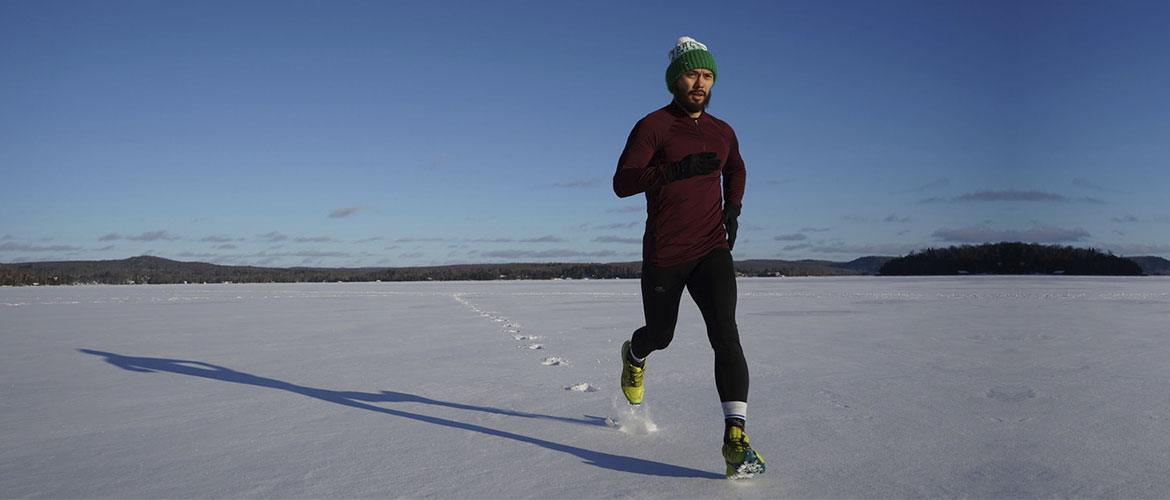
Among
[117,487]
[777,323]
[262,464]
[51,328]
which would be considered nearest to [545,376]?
[262,464]

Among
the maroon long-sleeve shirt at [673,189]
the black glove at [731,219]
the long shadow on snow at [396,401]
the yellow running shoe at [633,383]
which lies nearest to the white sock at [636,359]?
the yellow running shoe at [633,383]

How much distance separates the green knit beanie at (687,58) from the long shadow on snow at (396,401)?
5.37 ft

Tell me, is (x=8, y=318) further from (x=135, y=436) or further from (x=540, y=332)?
(x=135, y=436)

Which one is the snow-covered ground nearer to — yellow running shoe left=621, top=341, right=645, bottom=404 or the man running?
yellow running shoe left=621, top=341, right=645, bottom=404

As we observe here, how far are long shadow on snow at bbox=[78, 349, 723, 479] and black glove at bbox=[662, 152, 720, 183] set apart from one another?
113cm

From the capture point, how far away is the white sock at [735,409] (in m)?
2.93

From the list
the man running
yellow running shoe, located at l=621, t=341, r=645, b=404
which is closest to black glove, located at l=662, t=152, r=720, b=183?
the man running

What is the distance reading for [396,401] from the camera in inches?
167

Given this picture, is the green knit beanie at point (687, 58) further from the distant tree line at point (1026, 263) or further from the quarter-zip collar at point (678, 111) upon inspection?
the distant tree line at point (1026, 263)

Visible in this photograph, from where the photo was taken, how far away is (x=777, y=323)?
8883 mm

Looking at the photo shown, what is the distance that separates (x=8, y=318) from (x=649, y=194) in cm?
1151

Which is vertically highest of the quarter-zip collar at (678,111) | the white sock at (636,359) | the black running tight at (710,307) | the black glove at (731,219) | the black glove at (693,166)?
the quarter-zip collar at (678,111)

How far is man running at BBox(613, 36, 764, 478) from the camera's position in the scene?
3.20 meters

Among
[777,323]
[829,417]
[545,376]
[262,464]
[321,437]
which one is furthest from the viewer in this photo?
[777,323]
